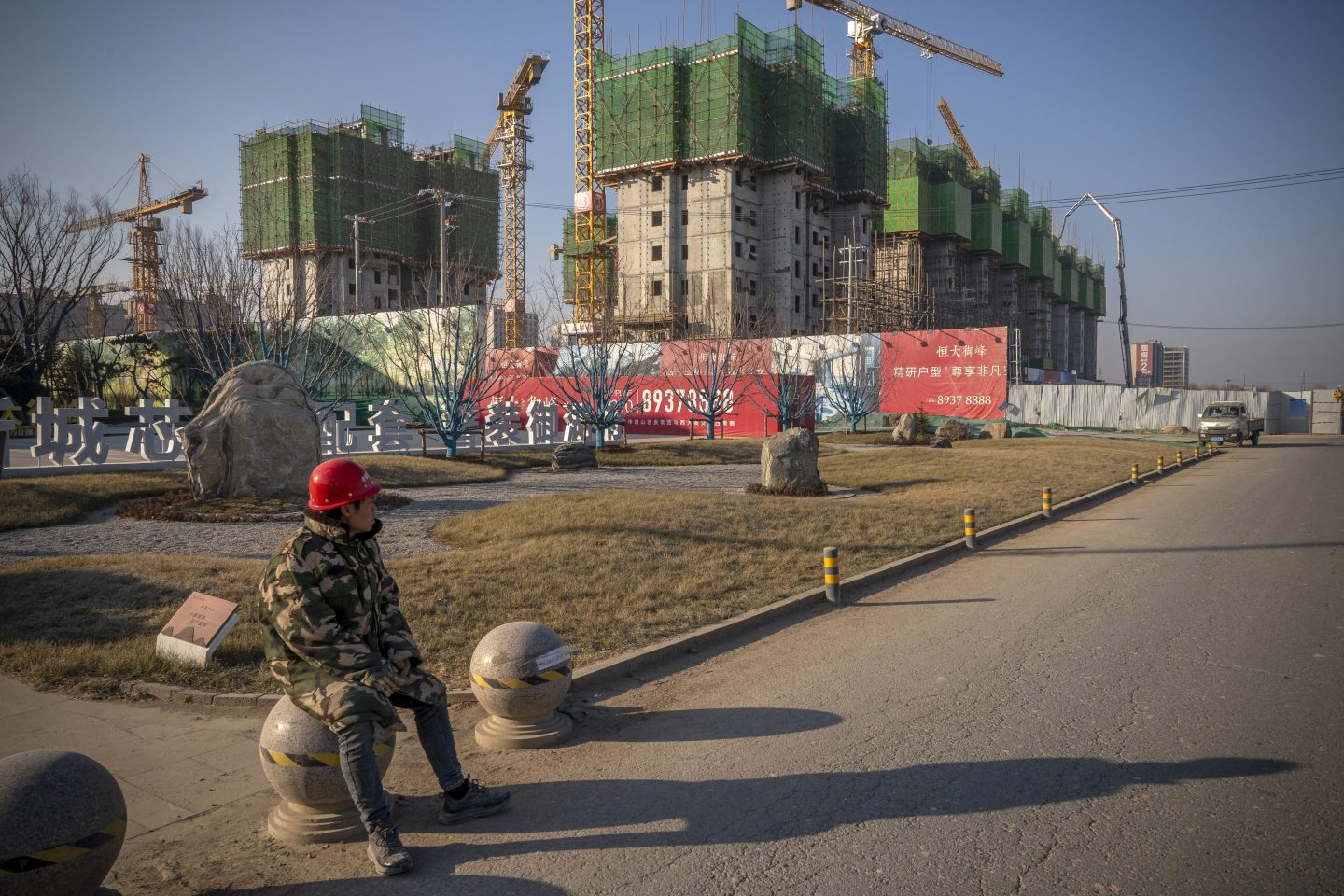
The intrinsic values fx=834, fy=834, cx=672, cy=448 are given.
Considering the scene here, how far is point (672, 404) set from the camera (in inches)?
1615

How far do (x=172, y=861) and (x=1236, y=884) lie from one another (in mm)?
4681

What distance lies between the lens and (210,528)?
1267 cm

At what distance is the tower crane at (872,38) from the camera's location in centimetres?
9694

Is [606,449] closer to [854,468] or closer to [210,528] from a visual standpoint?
[854,468]

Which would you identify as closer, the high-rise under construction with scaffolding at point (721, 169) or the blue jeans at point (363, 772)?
the blue jeans at point (363, 772)

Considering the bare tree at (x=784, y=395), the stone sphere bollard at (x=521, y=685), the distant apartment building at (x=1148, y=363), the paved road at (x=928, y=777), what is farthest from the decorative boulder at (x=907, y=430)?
the distant apartment building at (x=1148, y=363)

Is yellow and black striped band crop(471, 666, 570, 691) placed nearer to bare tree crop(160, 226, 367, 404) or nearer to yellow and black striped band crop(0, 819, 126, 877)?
yellow and black striped band crop(0, 819, 126, 877)

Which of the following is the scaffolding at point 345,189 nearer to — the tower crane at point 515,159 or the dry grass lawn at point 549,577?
the tower crane at point 515,159

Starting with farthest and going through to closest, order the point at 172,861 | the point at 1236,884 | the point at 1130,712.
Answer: the point at 1130,712, the point at 172,861, the point at 1236,884

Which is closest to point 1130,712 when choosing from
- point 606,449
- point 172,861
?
point 172,861

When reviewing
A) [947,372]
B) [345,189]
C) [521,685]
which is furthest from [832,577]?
[345,189]

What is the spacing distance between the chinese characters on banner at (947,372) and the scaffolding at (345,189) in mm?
43371

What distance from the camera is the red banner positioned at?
38.1 meters

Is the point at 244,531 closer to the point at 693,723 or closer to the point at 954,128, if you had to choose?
the point at 693,723
